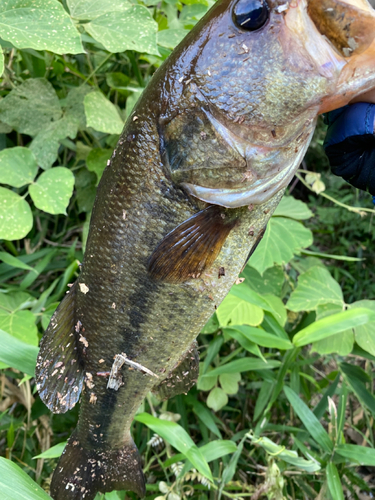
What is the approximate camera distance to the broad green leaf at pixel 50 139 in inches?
71.1

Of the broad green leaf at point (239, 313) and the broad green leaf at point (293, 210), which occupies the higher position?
the broad green leaf at point (293, 210)

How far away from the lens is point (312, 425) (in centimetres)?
162

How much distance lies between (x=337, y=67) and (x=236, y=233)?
44 cm

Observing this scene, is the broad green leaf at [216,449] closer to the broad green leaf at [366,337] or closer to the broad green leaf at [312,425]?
the broad green leaf at [312,425]

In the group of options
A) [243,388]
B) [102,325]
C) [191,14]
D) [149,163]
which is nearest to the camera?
[149,163]

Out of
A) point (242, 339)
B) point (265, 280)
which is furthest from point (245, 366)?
point (265, 280)

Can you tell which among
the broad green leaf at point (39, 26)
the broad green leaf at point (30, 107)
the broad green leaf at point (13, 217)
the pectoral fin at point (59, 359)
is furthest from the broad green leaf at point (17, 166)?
the pectoral fin at point (59, 359)

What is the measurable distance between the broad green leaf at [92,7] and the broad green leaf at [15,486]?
1596 mm

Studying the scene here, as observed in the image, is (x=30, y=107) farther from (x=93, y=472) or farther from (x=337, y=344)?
(x=337, y=344)

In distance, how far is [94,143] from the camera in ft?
7.00

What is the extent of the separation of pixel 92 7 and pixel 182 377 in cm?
150

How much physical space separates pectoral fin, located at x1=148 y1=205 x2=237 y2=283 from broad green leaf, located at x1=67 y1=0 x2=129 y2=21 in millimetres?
1113

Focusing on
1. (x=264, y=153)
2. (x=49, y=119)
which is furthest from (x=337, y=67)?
(x=49, y=119)

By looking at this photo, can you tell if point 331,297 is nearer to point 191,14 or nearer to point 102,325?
point 102,325
